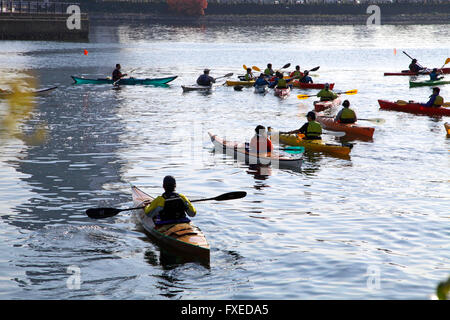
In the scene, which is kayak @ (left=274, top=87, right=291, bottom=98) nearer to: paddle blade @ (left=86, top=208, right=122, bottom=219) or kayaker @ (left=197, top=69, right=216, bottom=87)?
kayaker @ (left=197, top=69, right=216, bottom=87)

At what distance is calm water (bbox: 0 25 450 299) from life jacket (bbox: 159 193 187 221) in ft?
2.83

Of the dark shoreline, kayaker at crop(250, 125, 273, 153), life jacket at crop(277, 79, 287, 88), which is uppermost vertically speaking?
the dark shoreline

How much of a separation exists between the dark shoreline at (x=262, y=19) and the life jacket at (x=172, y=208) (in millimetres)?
118682

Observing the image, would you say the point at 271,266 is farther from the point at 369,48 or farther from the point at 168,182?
the point at 369,48

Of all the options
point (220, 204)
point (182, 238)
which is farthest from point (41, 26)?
point (182, 238)

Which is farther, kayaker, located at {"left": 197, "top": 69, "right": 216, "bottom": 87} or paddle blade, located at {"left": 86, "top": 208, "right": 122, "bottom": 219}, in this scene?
kayaker, located at {"left": 197, "top": 69, "right": 216, "bottom": 87}

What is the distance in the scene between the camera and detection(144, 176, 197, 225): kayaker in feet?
50.3

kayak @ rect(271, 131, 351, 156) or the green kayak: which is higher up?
the green kayak

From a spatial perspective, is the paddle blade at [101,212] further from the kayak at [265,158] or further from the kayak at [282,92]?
the kayak at [282,92]

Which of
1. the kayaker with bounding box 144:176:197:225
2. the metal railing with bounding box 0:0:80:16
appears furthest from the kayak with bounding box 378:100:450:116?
the metal railing with bounding box 0:0:80:16

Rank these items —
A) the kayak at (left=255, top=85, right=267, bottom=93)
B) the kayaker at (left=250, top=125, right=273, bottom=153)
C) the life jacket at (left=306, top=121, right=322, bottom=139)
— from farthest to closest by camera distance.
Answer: the kayak at (left=255, top=85, right=267, bottom=93) < the life jacket at (left=306, top=121, right=322, bottom=139) < the kayaker at (left=250, top=125, right=273, bottom=153)

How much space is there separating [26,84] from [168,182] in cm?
3802

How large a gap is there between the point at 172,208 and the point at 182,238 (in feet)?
3.26

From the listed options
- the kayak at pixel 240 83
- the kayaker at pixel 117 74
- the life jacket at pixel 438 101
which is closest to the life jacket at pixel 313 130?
the life jacket at pixel 438 101
